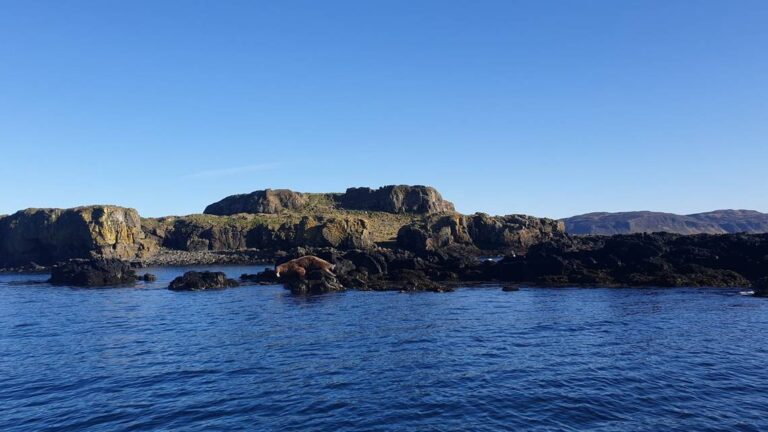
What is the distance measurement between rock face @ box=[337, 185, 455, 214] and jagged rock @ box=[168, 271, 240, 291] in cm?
9943

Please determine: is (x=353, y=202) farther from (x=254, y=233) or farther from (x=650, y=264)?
(x=650, y=264)

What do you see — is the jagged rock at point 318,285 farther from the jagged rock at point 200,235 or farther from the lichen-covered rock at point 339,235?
the jagged rock at point 200,235

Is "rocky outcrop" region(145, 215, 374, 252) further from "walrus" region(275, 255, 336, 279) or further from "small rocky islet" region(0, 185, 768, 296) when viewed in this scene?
"walrus" region(275, 255, 336, 279)

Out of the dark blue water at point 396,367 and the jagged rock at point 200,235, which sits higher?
the jagged rock at point 200,235

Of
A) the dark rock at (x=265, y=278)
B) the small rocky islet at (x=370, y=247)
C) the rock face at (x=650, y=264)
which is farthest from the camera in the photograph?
the dark rock at (x=265, y=278)

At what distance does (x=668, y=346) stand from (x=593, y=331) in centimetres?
460

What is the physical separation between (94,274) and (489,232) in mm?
79241

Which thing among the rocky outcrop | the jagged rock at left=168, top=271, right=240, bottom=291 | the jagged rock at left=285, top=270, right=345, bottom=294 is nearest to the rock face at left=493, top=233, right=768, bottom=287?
the jagged rock at left=285, top=270, right=345, bottom=294

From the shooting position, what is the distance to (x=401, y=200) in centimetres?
15825

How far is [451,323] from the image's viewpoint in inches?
1335

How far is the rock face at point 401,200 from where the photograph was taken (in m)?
157

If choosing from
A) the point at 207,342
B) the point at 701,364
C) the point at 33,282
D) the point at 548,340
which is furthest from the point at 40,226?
the point at 701,364

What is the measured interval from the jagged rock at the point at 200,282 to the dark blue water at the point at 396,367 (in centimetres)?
1538

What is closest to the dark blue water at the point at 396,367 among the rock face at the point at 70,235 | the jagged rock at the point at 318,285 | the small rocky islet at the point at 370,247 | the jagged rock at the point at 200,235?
the jagged rock at the point at 318,285
